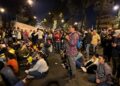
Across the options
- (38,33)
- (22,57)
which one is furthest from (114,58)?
(38,33)

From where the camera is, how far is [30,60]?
1202 cm

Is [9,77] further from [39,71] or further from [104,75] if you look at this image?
[104,75]

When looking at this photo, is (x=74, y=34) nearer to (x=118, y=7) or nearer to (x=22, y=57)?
(x=22, y=57)

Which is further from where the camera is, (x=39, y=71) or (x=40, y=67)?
(x=40, y=67)

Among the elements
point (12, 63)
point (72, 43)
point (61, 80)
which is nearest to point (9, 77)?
point (12, 63)

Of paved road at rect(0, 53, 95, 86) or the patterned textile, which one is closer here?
paved road at rect(0, 53, 95, 86)

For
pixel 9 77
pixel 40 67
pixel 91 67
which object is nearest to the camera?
pixel 9 77

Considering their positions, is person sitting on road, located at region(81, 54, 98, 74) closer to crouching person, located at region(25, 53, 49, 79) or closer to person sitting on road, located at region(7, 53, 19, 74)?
crouching person, located at region(25, 53, 49, 79)

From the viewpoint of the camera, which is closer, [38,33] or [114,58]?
[114,58]

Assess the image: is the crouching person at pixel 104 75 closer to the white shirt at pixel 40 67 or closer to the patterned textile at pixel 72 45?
the patterned textile at pixel 72 45

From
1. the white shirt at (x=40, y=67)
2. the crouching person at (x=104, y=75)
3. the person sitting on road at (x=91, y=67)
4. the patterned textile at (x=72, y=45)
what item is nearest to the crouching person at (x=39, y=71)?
the white shirt at (x=40, y=67)

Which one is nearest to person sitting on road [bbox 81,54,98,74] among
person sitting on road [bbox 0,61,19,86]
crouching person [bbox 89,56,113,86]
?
crouching person [bbox 89,56,113,86]

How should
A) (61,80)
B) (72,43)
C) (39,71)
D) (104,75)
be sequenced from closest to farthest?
(39,71) < (104,75) < (61,80) < (72,43)

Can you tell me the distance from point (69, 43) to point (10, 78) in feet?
11.8
